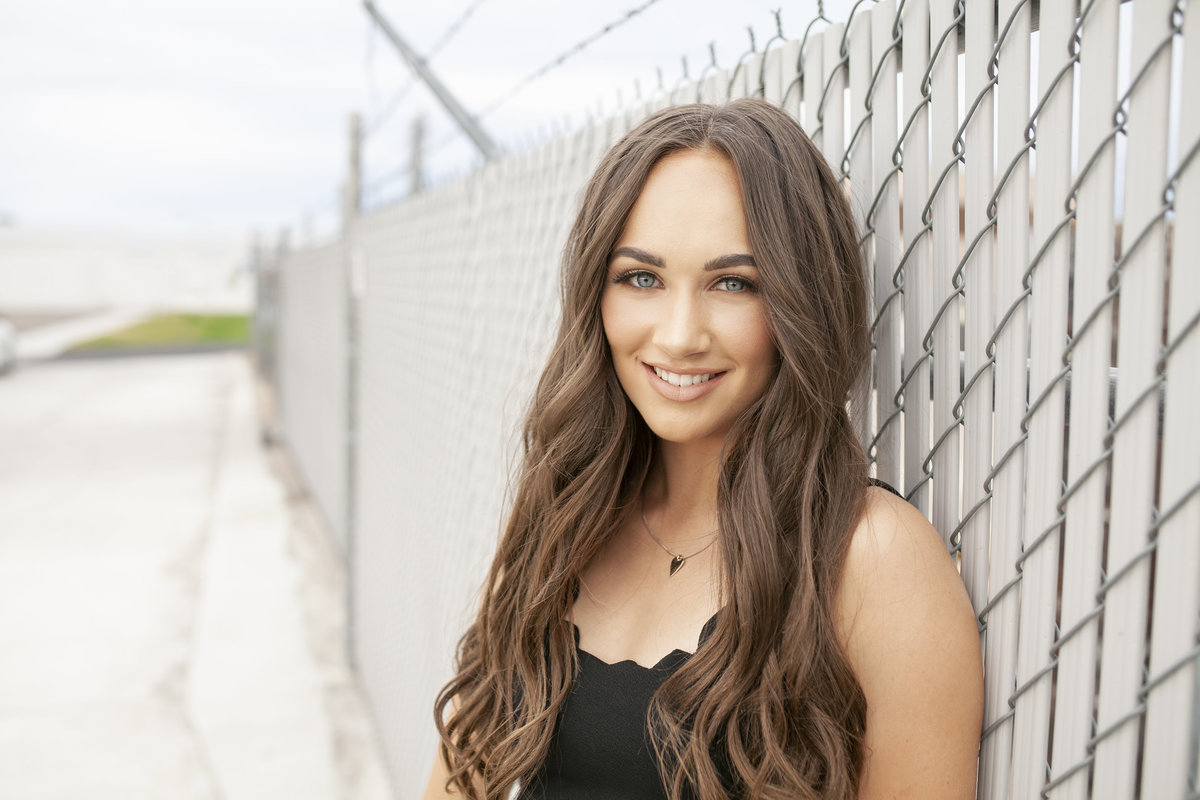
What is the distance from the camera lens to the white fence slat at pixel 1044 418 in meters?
1.12

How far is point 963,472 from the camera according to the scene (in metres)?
1.33

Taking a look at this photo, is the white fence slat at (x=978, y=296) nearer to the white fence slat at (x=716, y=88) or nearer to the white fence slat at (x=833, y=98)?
the white fence slat at (x=833, y=98)

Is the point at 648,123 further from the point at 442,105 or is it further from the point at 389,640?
the point at 389,640

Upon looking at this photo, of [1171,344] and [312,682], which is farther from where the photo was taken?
[312,682]

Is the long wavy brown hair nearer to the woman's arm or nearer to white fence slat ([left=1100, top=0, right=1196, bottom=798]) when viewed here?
the woman's arm

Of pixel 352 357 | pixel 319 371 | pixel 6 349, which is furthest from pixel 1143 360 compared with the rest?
pixel 6 349

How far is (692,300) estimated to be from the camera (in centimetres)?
147

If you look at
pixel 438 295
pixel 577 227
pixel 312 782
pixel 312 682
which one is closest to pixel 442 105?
pixel 438 295

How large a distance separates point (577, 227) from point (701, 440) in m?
0.46

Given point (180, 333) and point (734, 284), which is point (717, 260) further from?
point (180, 333)

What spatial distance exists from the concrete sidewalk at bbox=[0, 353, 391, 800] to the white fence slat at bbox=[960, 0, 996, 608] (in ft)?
11.7

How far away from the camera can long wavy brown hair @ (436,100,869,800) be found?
1332 millimetres

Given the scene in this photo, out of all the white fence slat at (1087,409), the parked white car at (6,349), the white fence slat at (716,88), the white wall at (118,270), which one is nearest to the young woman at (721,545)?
the white fence slat at (1087,409)

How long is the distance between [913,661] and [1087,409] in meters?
0.40
